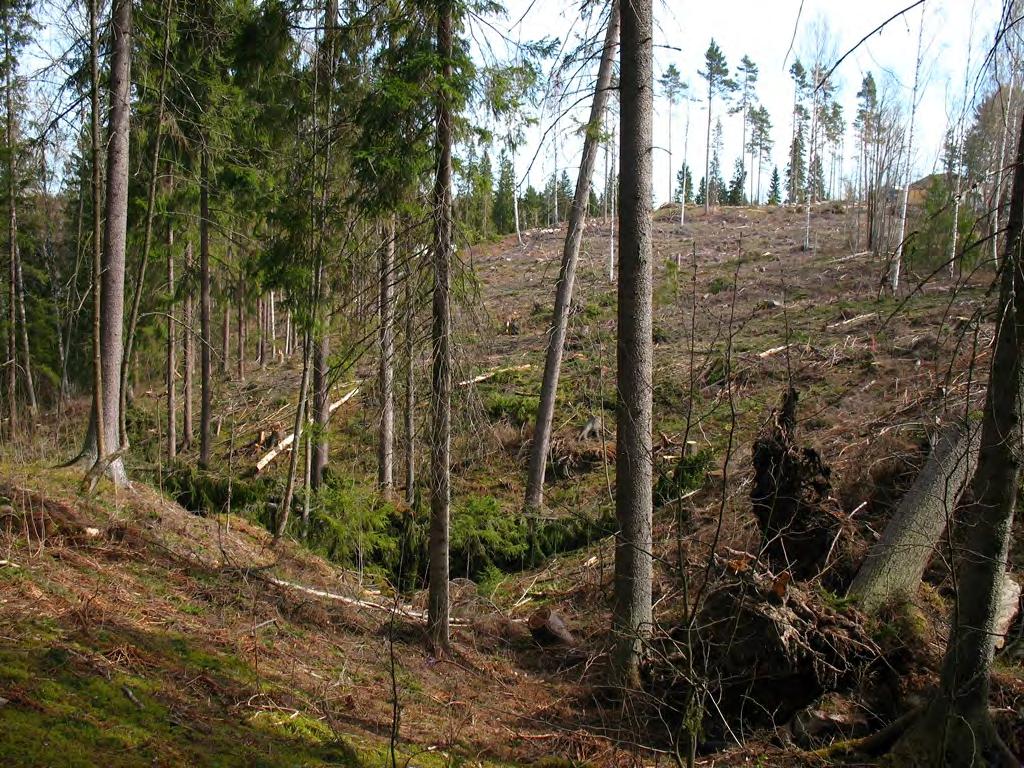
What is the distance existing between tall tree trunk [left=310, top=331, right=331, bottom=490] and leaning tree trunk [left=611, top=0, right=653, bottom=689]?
13.8 ft

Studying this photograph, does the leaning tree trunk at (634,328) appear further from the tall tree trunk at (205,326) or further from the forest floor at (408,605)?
the tall tree trunk at (205,326)

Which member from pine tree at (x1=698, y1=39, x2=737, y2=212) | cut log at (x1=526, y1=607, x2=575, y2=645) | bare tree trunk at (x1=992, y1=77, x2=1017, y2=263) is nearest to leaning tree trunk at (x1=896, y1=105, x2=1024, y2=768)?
bare tree trunk at (x1=992, y1=77, x2=1017, y2=263)

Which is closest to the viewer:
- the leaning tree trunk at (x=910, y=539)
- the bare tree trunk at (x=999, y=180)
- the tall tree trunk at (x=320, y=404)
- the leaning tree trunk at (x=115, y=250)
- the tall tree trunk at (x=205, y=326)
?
the bare tree trunk at (x=999, y=180)

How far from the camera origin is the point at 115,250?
31.6 feet

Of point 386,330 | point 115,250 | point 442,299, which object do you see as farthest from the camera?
point 115,250

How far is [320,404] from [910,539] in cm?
787

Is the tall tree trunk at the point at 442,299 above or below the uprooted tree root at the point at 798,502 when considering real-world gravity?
above

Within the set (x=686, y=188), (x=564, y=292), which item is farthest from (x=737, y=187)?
(x=564, y=292)

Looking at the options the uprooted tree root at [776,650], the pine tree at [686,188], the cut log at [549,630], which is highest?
the pine tree at [686,188]

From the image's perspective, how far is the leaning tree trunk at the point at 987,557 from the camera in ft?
13.8

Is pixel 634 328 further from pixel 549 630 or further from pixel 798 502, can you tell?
pixel 549 630

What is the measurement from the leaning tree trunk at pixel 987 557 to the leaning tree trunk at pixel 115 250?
948 centimetres

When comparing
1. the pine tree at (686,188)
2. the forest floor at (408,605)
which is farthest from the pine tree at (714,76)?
the forest floor at (408,605)

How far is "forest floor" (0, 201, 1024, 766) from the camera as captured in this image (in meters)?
4.64
